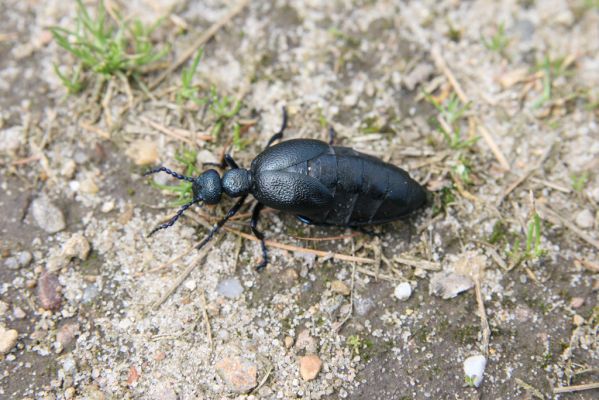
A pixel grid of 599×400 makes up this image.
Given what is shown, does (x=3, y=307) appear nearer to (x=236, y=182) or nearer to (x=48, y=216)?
(x=48, y=216)

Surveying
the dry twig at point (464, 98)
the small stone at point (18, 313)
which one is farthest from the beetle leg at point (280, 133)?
the small stone at point (18, 313)

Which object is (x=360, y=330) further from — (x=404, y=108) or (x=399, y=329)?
(x=404, y=108)

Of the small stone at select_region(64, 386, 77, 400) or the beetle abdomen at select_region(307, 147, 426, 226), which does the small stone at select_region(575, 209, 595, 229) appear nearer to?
the beetle abdomen at select_region(307, 147, 426, 226)

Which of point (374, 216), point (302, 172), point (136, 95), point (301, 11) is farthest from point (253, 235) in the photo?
point (301, 11)

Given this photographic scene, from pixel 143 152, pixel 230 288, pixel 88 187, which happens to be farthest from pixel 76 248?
pixel 230 288

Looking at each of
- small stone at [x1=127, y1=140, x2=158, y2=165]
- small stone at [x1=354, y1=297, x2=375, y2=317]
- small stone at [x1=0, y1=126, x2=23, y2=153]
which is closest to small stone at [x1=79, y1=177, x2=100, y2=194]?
small stone at [x1=127, y1=140, x2=158, y2=165]
